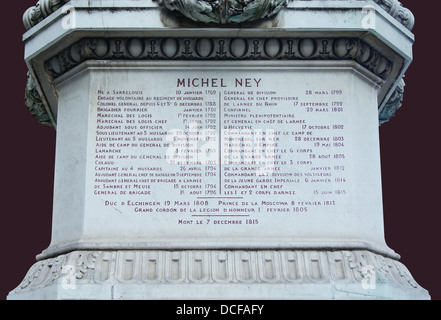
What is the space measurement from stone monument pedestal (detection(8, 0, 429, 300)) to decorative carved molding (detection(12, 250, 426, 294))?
0.6 inches

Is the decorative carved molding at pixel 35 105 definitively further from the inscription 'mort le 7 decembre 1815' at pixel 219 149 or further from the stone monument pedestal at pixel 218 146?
the inscription 'mort le 7 decembre 1815' at pixel 219 149

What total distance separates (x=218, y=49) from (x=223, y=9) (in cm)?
49

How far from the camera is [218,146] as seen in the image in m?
10.6

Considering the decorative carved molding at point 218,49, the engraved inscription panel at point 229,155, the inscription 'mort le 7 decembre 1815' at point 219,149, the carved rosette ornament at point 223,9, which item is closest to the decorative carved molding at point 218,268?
the engraved inscription panel at point 229,155

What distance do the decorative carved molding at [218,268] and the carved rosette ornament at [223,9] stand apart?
242 centimetres

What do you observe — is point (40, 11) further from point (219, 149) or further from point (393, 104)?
point (393, 104)

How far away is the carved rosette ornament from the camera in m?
10.5

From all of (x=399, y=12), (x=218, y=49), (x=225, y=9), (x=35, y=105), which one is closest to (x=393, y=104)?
(x=399, y=12)

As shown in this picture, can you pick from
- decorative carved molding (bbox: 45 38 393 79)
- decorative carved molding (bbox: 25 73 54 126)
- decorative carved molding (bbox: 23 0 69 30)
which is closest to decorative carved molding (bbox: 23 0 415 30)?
decorative carved molding (bbox: 45 38 393 79)

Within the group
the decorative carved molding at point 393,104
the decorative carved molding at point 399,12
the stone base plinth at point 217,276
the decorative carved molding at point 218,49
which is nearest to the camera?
the stone base plinth at point 217,276

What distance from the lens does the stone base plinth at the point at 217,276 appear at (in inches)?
386

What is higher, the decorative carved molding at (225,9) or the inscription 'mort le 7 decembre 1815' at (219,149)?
the decorative carved molding at (225,9)
